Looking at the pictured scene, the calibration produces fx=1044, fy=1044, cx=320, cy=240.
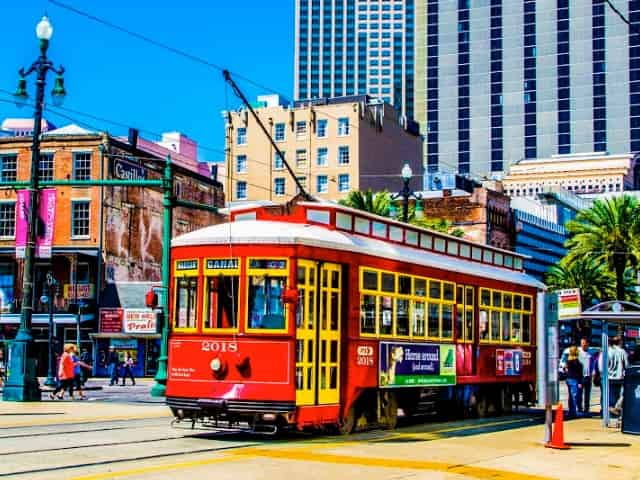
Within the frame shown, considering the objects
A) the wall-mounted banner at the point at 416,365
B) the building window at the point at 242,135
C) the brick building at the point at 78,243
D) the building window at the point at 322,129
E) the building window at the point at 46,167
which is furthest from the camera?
the building window at the point at 242,135

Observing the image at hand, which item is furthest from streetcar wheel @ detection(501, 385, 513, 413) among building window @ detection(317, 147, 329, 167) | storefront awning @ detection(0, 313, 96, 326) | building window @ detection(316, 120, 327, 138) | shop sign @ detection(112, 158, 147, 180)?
building window @ detection(316, 120, 327, 138)

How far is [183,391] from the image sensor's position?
1552 centimetres

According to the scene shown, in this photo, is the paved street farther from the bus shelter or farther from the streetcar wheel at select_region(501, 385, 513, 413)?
the streetcar wheel at select_region(501, 385, 513, 413)

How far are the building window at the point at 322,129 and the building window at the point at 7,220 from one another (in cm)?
3924

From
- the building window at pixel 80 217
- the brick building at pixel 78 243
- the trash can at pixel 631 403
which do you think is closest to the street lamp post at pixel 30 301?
the trash can at pixel 631 403

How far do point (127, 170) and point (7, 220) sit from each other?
21.8 feet

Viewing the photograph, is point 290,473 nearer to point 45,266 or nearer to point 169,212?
point 169,212

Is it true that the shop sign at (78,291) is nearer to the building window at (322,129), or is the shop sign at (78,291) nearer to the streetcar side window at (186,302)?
the streetcar side window at (186,302)

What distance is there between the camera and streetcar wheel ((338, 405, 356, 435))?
16.3 metres

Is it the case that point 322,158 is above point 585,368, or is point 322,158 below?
above

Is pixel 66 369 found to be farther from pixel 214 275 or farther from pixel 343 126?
pixel 343 126

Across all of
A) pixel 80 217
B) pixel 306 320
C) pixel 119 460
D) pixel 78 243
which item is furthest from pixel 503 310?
pixel 80 217

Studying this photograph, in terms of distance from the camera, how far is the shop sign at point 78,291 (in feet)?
171

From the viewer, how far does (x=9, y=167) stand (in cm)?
5419
